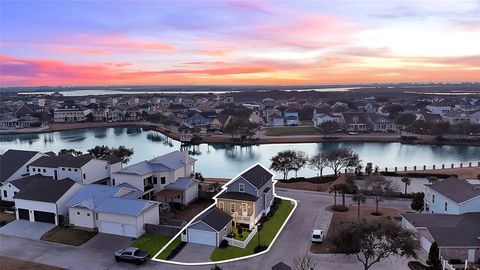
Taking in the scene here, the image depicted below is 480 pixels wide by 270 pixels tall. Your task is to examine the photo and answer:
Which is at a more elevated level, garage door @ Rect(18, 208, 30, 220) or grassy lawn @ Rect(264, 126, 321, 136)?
grassy lawn @ Rect(264, 126, 321, 136)

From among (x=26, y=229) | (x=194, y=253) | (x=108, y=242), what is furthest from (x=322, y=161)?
(x=26, y=229)

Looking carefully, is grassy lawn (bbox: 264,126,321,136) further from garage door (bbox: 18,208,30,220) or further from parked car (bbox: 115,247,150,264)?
parked car (bbox: 115,247,150,264)

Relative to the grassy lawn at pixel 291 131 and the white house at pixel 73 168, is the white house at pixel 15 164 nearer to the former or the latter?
the white house at pixel 73 168

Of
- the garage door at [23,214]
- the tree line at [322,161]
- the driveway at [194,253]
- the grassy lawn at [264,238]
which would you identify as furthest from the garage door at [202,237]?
the tree line at [322,161]

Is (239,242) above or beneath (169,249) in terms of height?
above

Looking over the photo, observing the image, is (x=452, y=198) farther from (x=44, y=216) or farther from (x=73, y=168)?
(x=73, y=168)

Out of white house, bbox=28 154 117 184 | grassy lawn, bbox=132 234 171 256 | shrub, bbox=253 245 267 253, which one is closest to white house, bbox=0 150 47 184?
white house, bbox=28 154 117 184
